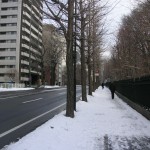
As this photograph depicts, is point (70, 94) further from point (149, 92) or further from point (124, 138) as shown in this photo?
point (124, 138)

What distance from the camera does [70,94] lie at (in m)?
14.3

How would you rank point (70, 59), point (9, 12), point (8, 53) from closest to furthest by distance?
1. point (70, 59)
2. point (8, 53)
3. point (9, 12)

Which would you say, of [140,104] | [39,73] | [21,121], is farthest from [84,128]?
[39,73]

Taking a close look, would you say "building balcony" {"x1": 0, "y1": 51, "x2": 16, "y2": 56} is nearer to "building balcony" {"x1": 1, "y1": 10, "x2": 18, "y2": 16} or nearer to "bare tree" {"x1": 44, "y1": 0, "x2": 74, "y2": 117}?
"building balcony" {"x1": 1, "y1": 10, "x2": 18, "y2": 16}

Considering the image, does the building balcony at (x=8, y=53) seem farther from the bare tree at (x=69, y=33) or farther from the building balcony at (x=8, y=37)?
the bare tree at (x=69, y=33)

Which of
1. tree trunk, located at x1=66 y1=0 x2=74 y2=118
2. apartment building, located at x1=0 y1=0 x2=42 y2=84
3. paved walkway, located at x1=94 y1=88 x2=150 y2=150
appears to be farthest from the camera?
apartment building, located at x1=0 y1=0 x2=42 y2=84

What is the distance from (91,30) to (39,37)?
90.6m

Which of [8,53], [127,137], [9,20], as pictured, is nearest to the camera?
[127,137]

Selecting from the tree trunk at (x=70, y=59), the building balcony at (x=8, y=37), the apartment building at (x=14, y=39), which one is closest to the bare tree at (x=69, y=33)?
→ the tree trunk at (x=70, y=59)

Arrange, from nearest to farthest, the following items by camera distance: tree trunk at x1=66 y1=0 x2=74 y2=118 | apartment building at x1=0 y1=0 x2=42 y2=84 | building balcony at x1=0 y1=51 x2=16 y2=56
Answer: tree trunk at x1=66 y1=0 x2=74 y2=118 → apartment building at x1=0 y1=0 x2=42 y2=84 → building balcony at x1=0 y1=51 x2=16 y2=56

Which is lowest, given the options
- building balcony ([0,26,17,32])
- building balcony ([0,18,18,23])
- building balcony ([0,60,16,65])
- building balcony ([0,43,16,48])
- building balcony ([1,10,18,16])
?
building balcony ([0,60,16,65])

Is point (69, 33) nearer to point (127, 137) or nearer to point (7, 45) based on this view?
point (127, 137)

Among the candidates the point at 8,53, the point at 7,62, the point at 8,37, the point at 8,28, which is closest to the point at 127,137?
the point at 7,62

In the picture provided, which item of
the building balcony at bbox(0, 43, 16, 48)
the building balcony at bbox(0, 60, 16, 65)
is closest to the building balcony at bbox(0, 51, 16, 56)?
the building balcony at bbox(0, 43, 16, 48)
